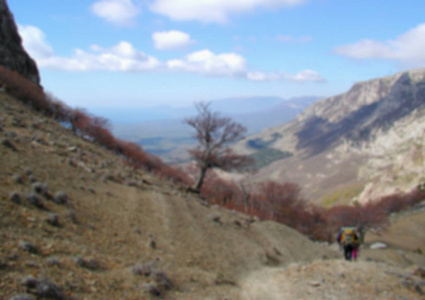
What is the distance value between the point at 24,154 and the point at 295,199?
37.1 metres

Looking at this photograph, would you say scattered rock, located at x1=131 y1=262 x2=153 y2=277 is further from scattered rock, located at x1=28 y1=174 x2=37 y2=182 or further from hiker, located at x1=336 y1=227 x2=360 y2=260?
hiker, located at x1=336 y1=227 x2=360 y2=260

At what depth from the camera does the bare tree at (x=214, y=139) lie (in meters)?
19.8

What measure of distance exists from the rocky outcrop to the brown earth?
55.2 ft

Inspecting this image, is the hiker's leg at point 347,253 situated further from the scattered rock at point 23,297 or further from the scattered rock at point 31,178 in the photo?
the scattered rock at point 31,178

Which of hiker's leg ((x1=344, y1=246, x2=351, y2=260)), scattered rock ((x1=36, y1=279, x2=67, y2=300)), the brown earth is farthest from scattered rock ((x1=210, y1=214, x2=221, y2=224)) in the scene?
scattered rock ((x1=36, y1=279, x2=67, y2=300))

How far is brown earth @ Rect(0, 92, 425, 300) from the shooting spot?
5.75 m

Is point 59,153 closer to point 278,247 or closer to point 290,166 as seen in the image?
point 278,247

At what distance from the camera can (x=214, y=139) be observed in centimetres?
2036

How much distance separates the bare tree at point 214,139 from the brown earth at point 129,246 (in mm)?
5381

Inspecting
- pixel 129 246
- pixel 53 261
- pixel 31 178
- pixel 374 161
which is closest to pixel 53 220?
pixel 53 261

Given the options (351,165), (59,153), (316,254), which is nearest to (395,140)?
(351,165)

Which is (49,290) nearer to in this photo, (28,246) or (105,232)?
(28,246)

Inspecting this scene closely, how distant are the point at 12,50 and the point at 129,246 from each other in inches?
1230

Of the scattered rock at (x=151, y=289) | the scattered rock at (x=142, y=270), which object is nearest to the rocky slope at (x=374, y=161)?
the scattered rock at (x=142, y=270)
